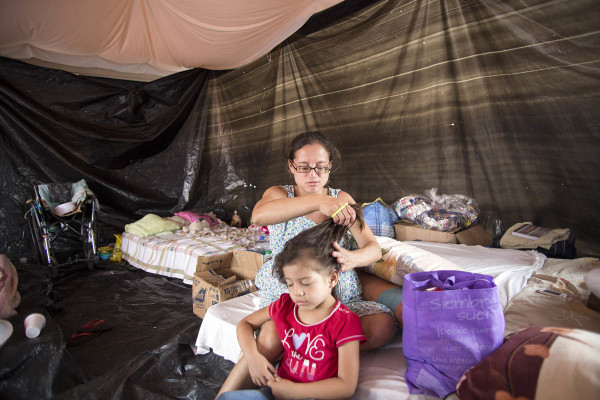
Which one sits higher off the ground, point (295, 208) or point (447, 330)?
point (295, 208)

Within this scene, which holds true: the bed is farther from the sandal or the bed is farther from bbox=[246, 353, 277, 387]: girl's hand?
the sandal

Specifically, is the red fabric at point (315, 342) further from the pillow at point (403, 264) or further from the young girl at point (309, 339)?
the pillow at point (403, 264)

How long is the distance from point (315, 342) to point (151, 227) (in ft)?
13.1

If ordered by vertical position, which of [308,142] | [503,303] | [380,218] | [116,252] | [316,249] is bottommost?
[116,252]

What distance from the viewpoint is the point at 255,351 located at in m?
1.35

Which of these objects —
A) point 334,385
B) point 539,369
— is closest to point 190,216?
point 334,385

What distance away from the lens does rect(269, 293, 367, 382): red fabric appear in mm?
1241

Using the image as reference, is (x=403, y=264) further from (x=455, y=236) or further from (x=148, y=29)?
(x=148, y=29)

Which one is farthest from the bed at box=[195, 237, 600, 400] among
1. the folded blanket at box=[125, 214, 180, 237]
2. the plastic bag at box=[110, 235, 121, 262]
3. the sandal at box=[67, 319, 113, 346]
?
the plastic bag at box=[110, 235, 121, 262]

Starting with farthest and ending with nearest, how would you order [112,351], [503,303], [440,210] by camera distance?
[440,210], [112,351], [503,303]

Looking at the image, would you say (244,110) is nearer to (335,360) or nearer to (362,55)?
(362,55)

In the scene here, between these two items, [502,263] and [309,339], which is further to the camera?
[502,263]

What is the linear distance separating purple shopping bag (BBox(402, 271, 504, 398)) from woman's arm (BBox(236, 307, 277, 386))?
490 mm

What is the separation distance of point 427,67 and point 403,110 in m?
0.44
